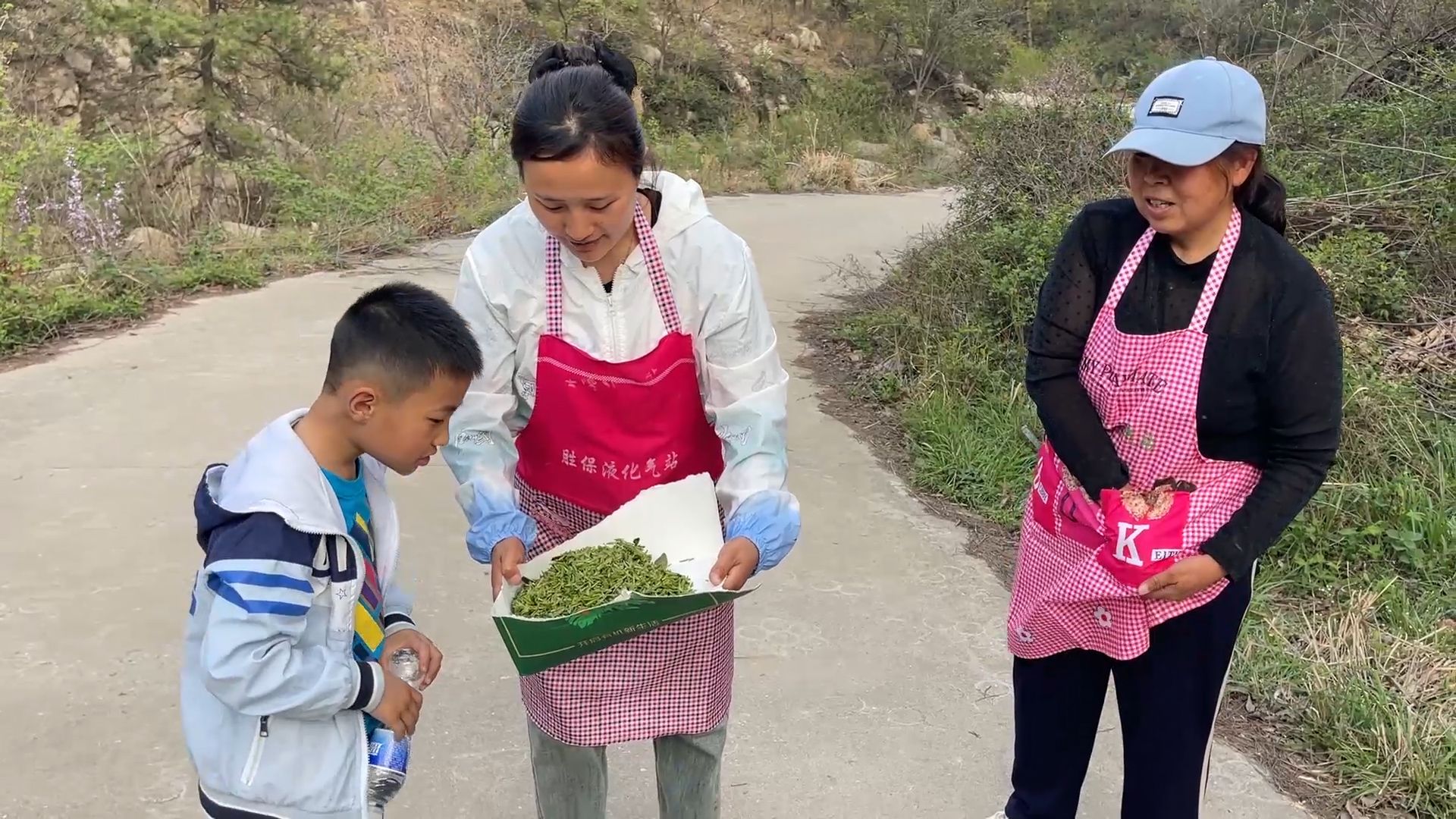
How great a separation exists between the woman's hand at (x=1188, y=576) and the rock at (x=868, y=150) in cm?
1595

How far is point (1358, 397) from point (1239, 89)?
111 inches

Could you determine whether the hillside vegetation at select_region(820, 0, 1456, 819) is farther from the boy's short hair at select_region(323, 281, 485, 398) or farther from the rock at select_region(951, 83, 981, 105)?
the rock at select_region(951, 83, 981, 105)

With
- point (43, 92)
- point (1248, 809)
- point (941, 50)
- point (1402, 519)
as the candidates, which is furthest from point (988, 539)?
point (941, 50)

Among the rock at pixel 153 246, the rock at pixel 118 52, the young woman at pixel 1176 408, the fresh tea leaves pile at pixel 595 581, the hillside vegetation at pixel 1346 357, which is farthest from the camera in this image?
the rock at pixel 118 52

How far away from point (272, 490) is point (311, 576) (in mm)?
136

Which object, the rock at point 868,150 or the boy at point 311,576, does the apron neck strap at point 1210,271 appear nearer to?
the boy at point 311,576

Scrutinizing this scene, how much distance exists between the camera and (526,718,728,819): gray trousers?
2174mm

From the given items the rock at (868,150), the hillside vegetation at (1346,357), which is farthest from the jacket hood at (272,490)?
the rock at (868,150)

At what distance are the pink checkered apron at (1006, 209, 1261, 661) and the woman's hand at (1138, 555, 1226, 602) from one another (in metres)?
0.02

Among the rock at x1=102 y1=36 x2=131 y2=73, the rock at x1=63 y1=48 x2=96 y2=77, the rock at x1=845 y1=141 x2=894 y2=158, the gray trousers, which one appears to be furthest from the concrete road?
the rock at x1=845 y1=141 x2=894 y2=158

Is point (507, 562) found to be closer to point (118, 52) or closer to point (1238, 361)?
point (1238, 361)

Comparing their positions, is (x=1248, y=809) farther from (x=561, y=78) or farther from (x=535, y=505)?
(x=561, y=78)

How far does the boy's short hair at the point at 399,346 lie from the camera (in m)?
1.69

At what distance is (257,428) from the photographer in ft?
16.4
